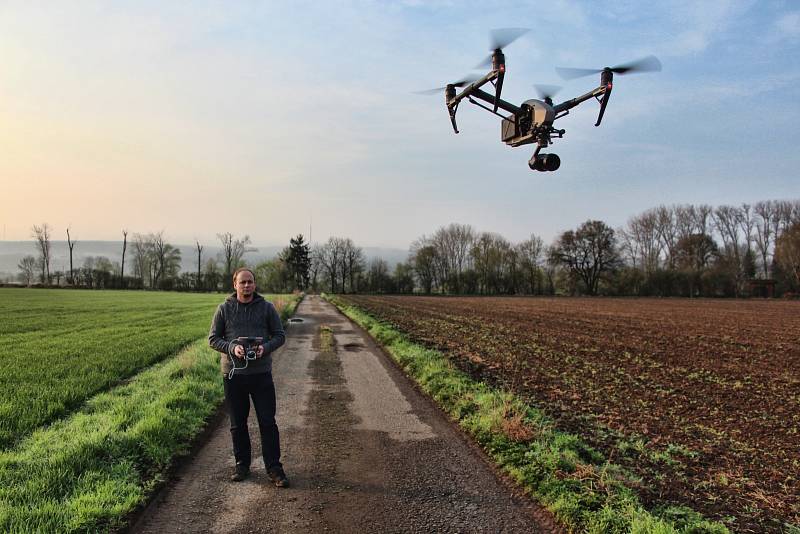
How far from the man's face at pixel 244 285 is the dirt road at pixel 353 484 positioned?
1.91 meters

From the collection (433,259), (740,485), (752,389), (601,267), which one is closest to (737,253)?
(601,267)

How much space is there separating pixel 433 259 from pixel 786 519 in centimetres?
9649

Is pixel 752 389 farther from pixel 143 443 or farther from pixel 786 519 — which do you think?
pixel 143 443

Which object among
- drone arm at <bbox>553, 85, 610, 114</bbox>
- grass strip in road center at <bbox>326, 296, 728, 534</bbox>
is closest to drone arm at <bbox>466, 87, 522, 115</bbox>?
drone arm at <bbox>553, 85, 610, 114</bbox>

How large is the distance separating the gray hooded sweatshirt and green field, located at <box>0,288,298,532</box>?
4.55 ft

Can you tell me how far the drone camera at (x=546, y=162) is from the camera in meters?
8.27

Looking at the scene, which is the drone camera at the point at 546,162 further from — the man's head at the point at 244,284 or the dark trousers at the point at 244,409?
the dark trousers at the point at 244,409

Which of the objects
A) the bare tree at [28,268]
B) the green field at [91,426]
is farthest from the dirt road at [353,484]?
the bare tree at [28,268]

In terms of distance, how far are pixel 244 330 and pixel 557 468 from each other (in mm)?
3660

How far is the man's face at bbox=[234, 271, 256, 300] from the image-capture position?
5066mm

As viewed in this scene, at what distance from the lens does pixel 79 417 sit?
22.6 ft

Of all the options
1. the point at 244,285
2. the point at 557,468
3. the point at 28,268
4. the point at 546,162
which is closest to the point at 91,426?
the point at 244,285

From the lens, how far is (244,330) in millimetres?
5070

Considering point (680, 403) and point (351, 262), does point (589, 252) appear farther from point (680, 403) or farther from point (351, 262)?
point (680, 403)
